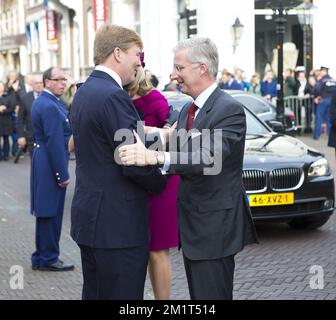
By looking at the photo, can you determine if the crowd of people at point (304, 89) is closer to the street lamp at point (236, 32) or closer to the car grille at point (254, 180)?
the street lamp at point (236, 32)

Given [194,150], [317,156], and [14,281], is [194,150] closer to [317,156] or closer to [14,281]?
[14,281]

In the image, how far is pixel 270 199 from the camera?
24.5 feet

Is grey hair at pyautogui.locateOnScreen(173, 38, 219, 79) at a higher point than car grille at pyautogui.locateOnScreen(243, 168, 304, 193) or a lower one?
higher

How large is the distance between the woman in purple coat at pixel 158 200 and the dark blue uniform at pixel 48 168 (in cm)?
188

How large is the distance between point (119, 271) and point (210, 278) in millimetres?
469

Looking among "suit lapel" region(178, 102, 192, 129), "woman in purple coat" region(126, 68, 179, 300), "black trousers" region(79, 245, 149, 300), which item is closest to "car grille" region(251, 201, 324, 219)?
"woman in purple coat" region(126, 68, 179, 300)

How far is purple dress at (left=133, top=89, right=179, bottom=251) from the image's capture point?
4.63m

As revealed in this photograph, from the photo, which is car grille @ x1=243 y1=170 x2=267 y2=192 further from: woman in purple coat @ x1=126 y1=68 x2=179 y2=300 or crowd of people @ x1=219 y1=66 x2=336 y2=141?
crowd of people @ x1=219 y1=66 x2=336 y2=141

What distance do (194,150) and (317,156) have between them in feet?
15.8

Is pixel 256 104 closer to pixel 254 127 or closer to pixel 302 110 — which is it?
pixel 254 127

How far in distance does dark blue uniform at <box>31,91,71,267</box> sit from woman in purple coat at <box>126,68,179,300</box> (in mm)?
1875

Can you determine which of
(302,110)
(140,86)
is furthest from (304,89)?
(140,86)

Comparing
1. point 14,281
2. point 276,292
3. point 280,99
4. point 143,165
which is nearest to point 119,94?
point 143,165

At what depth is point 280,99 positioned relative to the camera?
17.0 metres
